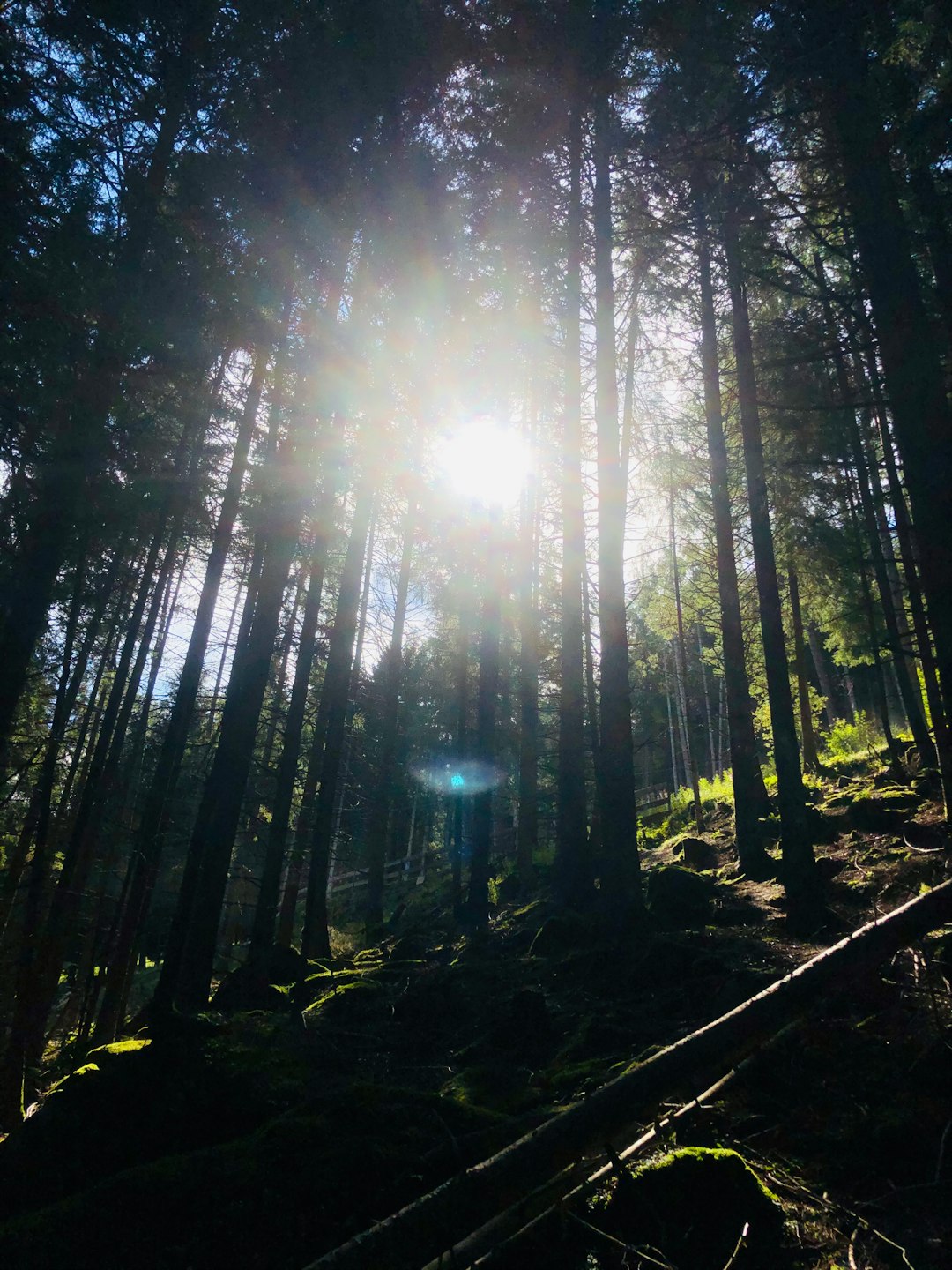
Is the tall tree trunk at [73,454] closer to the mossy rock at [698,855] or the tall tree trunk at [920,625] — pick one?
the tall tree trunk at [920,625]

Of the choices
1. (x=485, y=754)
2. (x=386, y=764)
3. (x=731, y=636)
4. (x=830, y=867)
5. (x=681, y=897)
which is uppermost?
(x=731, y=636)

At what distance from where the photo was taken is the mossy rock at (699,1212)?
8.46ft

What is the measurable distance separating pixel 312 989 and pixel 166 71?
12396 millimetres

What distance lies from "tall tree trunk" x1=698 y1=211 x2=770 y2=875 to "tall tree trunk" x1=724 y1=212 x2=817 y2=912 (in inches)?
66.3

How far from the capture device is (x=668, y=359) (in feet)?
48.9

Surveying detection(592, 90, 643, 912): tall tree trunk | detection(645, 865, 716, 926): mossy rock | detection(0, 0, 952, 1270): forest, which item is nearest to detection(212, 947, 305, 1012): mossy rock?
detection(0, 0, 952, 1270): forest

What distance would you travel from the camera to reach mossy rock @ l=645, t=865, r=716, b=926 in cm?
849

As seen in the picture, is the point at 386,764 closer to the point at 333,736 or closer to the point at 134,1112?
the point at 333,736

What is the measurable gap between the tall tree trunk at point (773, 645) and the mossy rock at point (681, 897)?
4.67 ft

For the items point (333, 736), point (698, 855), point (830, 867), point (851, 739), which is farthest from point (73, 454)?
point (851, 739)

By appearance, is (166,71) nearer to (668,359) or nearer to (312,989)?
(668,359)

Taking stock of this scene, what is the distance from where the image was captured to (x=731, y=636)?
12.4 metres

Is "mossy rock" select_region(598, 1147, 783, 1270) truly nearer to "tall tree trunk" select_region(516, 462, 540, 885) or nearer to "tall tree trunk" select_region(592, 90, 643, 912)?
"tall tree trunk" select_region(592, 90, 643, 912)

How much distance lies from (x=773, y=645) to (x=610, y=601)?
92.6 inches
